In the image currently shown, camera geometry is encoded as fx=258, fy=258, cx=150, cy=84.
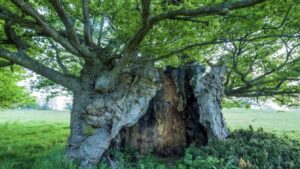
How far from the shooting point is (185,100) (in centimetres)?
741

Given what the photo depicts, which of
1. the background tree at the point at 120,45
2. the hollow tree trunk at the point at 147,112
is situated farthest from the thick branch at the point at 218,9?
the hollow tree trunk at the point at 147,112

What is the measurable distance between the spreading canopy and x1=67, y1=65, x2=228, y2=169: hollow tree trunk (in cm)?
43

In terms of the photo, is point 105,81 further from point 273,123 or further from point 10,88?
point 273,123

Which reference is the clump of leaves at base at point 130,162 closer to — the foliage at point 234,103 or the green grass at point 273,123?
the foliage at point 234,103

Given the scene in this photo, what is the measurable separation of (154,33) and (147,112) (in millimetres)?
2341

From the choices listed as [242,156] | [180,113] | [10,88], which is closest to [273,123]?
[180,113]

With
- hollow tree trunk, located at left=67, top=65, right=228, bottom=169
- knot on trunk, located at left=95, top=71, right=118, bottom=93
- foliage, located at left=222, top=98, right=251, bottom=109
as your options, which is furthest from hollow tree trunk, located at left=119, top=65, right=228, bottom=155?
foliage, located at left=222, top=98, right=251, bottom=109

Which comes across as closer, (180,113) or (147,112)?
(147,112)

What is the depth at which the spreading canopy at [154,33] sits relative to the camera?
4508mm

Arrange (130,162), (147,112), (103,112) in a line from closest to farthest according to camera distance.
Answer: (103,112), (130,162), (147,112)

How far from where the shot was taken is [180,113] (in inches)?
292

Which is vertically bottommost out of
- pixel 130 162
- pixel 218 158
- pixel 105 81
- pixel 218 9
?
pixel 130 162

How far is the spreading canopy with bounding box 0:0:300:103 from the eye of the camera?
4508 mm

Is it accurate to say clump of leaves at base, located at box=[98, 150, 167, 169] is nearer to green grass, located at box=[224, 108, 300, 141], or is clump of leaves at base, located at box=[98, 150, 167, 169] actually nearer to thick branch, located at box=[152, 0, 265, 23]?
thick branch, located at box=[152, 0, 265, 23]
